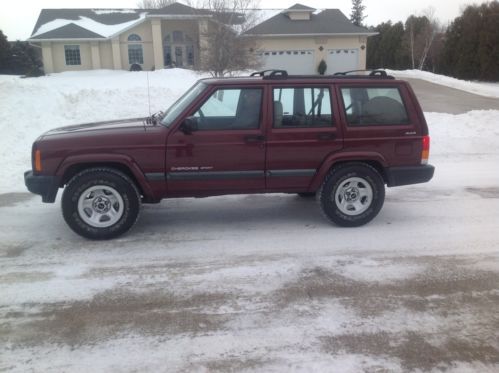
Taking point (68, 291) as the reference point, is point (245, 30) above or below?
above

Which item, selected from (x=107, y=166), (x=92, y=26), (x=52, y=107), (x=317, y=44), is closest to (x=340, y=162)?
(x=107, y=166)

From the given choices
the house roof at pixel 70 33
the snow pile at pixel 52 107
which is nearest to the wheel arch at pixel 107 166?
the snow pile at pixel 52 107

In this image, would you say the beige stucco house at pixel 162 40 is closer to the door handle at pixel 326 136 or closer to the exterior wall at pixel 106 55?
the exterior wall at pixel 106 55

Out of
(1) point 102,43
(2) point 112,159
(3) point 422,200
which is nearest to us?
(2) point 112,159

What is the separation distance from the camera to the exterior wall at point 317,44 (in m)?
32.0

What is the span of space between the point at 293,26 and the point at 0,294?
3213 centimetres

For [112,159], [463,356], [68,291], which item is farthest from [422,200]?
[68,291]

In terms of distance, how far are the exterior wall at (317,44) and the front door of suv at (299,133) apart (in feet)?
88.5

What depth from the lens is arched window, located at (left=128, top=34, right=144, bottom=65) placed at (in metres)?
33.6

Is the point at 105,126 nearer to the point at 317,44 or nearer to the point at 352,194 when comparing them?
the point at 352,194

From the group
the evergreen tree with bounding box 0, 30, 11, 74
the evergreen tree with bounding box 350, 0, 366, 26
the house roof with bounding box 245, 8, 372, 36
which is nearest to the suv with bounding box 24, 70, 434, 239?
the house roof with bounding box 245, 8, 372, 36

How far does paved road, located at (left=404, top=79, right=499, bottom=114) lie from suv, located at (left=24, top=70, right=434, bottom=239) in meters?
10.9

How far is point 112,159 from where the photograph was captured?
5.12m

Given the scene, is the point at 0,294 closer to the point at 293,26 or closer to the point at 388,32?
the point at 293,26
